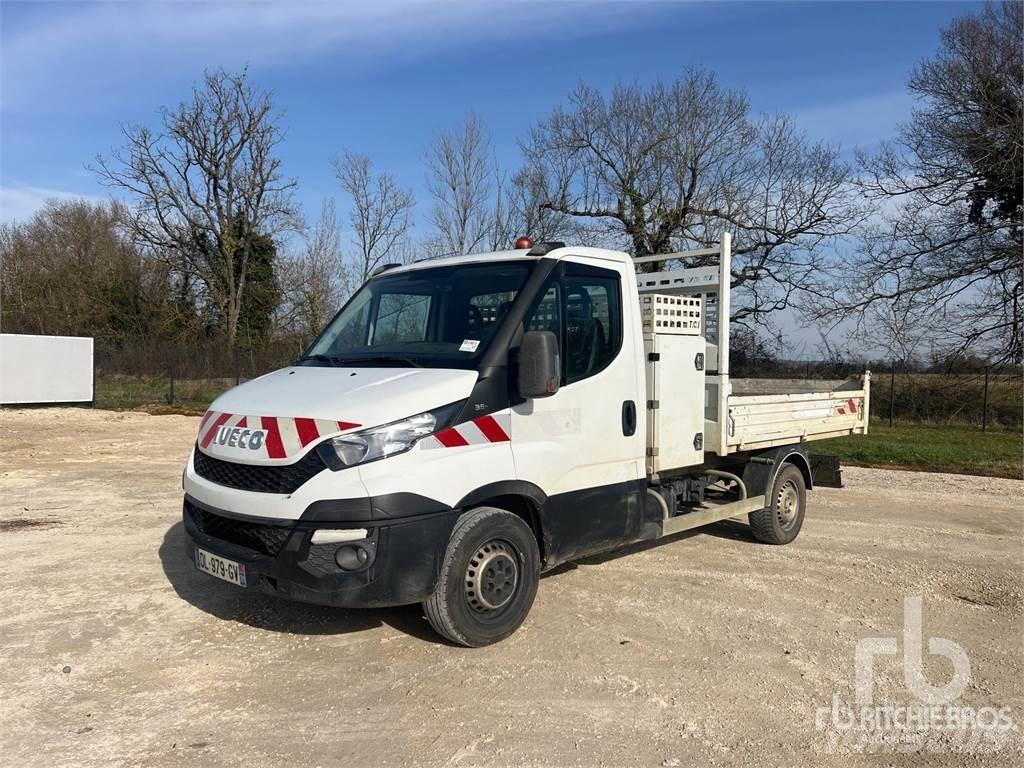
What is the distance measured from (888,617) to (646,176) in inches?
791

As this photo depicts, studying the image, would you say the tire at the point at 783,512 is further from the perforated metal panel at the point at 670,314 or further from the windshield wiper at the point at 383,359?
the windshield wiper at the point at 383,359

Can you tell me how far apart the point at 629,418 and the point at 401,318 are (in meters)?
1.73

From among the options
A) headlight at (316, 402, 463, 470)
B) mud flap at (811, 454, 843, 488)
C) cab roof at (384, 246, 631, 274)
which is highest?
cab roof at (384, 246, 631, 274)

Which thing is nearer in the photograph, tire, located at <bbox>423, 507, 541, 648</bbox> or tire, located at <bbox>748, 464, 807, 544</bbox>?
tire, located at <bbox>423, 507, 541, 648</bbox>

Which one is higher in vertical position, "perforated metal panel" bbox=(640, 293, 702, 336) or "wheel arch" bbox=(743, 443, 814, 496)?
"perforated metal panel" bbox=(640, 293, 702, 336)

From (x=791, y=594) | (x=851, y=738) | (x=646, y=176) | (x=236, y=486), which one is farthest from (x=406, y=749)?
(x=646, y=176)

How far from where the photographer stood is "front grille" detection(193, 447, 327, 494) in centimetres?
393

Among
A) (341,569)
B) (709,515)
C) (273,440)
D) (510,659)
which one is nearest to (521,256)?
(273,440)

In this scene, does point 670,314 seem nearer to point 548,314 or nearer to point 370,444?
point 548,314

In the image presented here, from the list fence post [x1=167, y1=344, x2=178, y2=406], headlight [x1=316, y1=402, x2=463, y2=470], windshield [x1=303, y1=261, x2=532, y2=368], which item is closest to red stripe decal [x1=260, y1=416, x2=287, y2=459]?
headlight [x1=316, y1=402, x2=463, y2=470]

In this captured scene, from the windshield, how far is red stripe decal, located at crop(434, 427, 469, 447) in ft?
1.51

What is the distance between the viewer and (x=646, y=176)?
77.0 feet

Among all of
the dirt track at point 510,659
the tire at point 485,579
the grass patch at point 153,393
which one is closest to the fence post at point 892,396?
the dirt track at point 510,659

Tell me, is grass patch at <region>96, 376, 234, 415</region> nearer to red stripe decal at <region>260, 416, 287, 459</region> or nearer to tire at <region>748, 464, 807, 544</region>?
tire at <region>748, 464, 807, 544</region>
